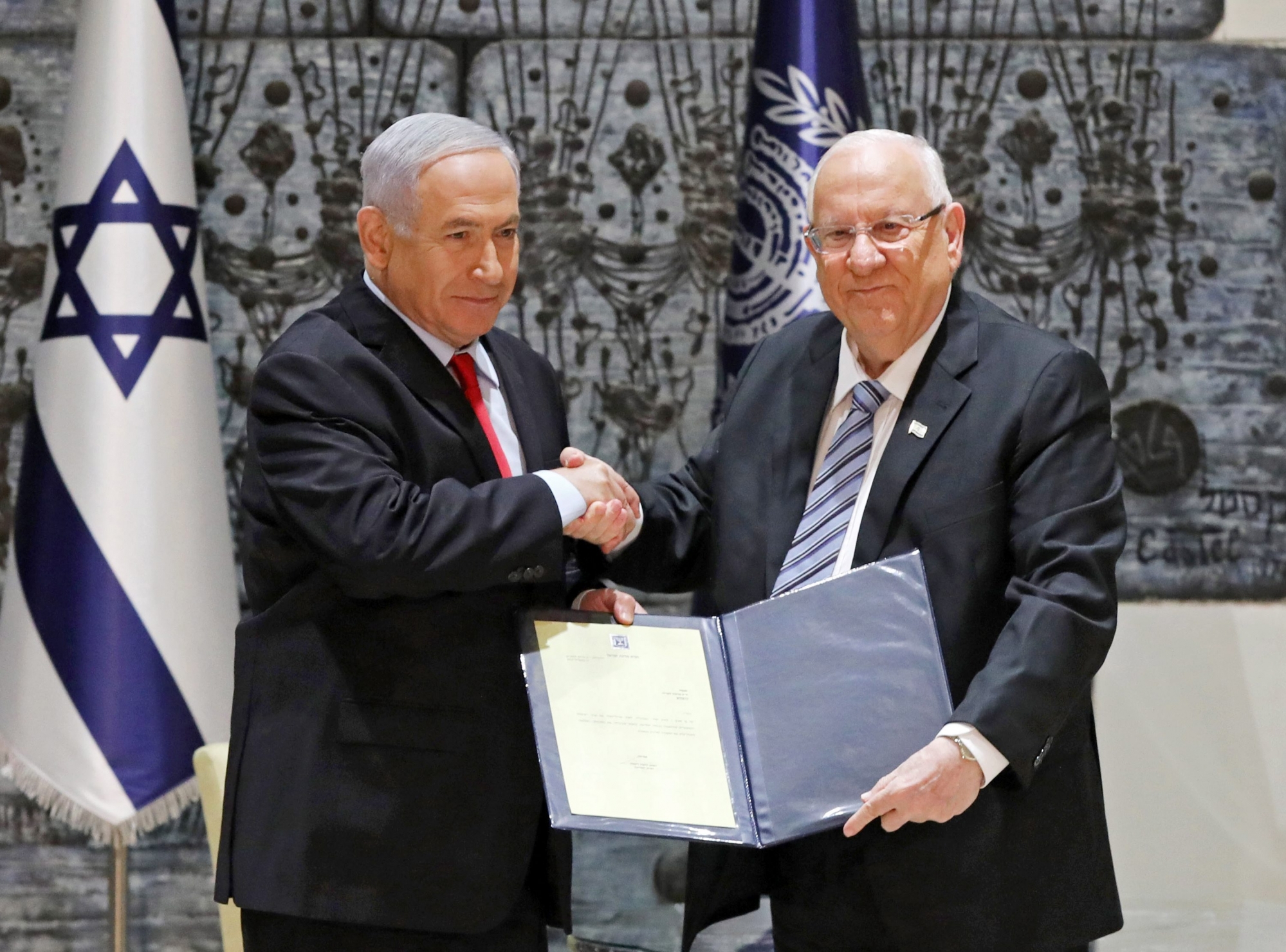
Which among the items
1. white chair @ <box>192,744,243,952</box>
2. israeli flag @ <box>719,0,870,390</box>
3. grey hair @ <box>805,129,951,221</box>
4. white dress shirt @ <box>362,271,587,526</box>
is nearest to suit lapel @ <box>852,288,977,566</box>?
grey hair @ <box>805,129,951,221</box>

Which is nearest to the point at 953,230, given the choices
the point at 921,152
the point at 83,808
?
the point at 921,152

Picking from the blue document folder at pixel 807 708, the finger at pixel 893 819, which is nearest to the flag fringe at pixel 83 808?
the blue document folder at pixel 807 708

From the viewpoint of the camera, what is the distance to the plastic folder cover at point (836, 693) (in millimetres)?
1879

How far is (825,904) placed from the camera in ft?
6.73

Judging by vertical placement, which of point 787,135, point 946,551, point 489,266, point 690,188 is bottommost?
point 946,551

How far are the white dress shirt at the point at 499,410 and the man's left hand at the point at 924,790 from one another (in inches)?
23.5

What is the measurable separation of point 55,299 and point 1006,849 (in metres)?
2.68

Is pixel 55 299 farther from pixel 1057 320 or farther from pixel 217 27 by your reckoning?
pixel 1057 320

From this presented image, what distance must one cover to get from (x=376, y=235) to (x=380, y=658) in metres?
→ 0.66

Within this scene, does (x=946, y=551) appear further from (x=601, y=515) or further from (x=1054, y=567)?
(x=601, y=515)

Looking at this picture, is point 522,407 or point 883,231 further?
point 522,407

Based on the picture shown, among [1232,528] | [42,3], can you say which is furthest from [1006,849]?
[42,3]

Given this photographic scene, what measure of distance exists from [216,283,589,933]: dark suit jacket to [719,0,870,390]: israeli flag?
1555 millimetres

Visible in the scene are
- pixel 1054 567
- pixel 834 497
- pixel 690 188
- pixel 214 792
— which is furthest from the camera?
pixel 690 188
